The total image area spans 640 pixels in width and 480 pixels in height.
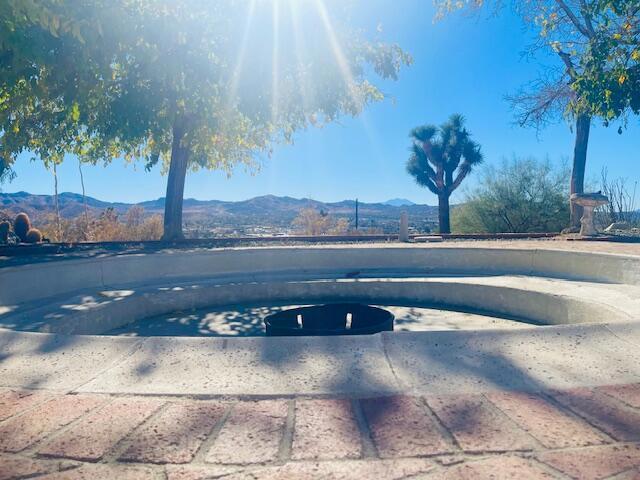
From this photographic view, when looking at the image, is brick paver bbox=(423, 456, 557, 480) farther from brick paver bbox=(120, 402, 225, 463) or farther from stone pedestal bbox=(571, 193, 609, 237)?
stone pedestal bbox=(571, 193, 609, 237)

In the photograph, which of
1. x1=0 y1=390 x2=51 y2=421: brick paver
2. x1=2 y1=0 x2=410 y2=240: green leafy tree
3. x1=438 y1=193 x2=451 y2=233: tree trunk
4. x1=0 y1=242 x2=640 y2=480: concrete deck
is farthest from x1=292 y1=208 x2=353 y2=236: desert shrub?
x1=0 y1=390 x2=51 y2=421: brick paver

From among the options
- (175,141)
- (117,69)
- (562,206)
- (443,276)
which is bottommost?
(443,276)

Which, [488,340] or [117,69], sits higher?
[117,69]

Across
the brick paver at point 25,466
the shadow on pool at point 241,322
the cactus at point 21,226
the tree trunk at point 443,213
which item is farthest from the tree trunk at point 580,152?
the cactus at point 21,226

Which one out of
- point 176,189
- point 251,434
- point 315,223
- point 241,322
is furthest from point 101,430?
point 315,223

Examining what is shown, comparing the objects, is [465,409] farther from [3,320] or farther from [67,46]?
[67,46]

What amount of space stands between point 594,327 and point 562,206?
18614mm

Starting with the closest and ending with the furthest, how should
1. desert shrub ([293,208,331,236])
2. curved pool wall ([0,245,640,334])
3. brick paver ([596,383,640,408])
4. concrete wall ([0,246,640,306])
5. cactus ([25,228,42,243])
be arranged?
1. brick paver ([596,383,640,408])
2. curved pool wall ([0,245,640,334])
3. concrete wall ([0,246,640,306])
4. cactus ([25,228,42,243])
5. desert shrub ([293,208,331,236])

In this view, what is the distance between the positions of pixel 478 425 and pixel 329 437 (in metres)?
0.59

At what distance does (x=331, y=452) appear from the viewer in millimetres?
1509

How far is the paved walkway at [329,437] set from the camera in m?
1.41

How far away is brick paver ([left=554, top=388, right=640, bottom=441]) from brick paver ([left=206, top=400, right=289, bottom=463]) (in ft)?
4.02

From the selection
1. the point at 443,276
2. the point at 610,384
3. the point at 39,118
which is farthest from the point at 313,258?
the point at 39,118

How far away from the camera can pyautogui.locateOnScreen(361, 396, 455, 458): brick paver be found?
4.92ft
